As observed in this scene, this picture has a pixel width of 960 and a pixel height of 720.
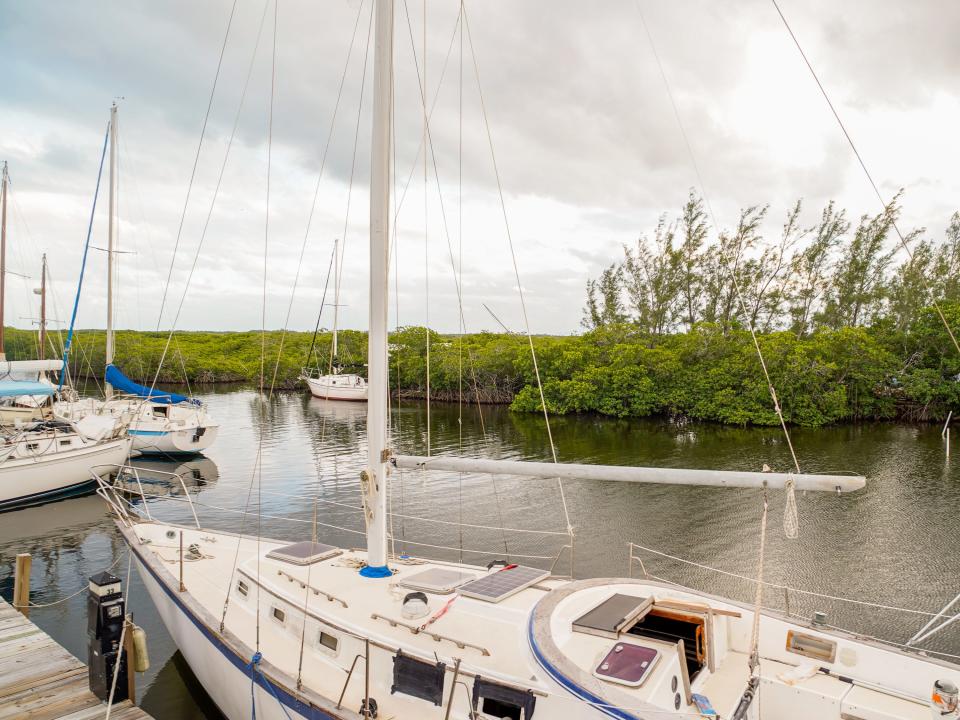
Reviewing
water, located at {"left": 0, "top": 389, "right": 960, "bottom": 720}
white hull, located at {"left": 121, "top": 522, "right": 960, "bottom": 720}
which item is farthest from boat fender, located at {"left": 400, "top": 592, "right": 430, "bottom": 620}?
water, located at {"left": 0, "top": 389, "right": 960, "bottom": 720}

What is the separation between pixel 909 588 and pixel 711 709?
465 inches

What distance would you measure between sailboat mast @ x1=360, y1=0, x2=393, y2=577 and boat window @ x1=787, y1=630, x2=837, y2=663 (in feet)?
17.9

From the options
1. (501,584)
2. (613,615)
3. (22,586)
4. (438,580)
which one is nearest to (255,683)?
(438,580)

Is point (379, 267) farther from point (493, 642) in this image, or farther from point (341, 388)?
point (341, 388)

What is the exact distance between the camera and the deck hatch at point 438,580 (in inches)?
311

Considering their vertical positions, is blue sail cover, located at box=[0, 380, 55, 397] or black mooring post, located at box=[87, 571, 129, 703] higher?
blue sail cover, located at box=[0, 380, 55, 397]

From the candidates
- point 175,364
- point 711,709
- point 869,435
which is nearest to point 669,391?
point 869,435

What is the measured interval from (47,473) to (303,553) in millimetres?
16538

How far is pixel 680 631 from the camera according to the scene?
6906 mm

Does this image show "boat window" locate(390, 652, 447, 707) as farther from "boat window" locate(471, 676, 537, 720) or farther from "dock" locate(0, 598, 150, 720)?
"dock" locate(0, 598, 150, 720)

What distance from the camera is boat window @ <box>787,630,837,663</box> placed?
22.0 feet

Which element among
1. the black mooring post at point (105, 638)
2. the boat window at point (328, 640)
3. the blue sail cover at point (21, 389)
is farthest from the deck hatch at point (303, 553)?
the blue sail cover at point (21, 389)

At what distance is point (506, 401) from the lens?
182 ft

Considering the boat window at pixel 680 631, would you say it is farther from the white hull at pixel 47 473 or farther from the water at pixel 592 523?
the white hull at pixel 47 473
